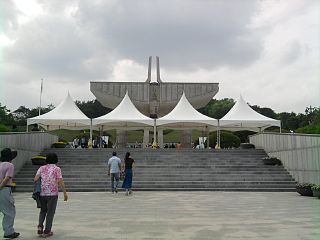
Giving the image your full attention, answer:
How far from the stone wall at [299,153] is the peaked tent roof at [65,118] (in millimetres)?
11239

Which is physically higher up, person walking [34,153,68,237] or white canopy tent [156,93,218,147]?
white canopy tent [156,93,218,147]

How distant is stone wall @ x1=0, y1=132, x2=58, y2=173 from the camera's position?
54.2 feet

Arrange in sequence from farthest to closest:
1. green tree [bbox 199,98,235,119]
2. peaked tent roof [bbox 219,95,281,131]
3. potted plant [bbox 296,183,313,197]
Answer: green tree [bbox 199,98,235,119]
peaked tent roof [bbox 219,95,281,131]
potted plant [bbox 296,183,313,197]

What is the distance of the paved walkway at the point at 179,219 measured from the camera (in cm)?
656

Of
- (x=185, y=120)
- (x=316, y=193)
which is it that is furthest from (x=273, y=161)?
(x=185, y=120)

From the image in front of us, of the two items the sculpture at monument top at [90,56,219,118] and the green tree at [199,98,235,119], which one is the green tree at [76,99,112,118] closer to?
the green tree at [199,98,235,119]

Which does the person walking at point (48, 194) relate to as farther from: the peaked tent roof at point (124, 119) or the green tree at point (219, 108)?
the green tree at point (219, 108)

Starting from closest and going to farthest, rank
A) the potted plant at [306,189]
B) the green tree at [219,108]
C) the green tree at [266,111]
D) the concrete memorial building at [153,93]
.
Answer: the potted plant at [306,189] → the concrete memorial building at [153,93] → the green tree at [219,108] → the green tree at [266,111]

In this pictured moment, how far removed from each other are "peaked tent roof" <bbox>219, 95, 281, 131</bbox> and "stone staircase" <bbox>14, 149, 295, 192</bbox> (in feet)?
7.83

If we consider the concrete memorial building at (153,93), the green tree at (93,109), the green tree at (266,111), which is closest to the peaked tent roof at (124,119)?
the concrete memorial building at (153,93)

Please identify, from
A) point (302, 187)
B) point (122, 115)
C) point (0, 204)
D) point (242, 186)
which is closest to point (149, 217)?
point (0, 204)

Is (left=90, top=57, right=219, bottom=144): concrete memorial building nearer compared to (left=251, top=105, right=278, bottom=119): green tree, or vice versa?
(left=90, top=57, right=219, bottom=144): concrete memorial building

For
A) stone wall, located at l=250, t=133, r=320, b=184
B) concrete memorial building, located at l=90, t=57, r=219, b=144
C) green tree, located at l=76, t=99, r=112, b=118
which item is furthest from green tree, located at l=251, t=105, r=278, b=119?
stone wall, located at l=250, t=133, r=320, b=184

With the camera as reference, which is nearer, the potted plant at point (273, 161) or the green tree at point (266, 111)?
the potted plant at point (273, 161)
